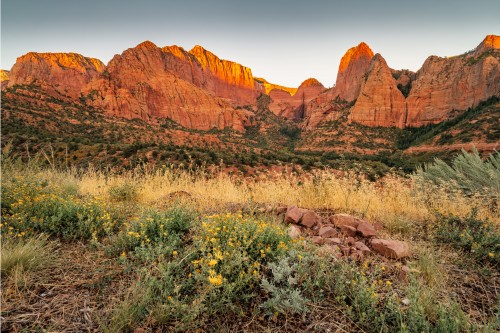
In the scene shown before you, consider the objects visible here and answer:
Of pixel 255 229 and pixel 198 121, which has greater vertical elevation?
pixel 198 121

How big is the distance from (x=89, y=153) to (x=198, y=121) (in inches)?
3243

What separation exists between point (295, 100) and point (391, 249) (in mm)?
158461

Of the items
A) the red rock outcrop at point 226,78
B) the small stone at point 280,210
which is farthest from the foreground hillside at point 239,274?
the red rock outcrop at point 226,78

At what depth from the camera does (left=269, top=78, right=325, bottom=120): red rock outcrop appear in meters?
140

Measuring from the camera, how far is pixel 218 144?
55.8m

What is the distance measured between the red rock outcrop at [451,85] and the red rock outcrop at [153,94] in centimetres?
6345

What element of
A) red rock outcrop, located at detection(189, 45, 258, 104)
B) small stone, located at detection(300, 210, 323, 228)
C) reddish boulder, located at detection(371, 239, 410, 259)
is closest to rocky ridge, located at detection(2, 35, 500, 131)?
red rock outcrop, located at detection(189, 45, 258, 104)

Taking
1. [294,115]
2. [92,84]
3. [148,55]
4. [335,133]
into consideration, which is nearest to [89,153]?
[335,133]

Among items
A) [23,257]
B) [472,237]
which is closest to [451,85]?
[472,237]

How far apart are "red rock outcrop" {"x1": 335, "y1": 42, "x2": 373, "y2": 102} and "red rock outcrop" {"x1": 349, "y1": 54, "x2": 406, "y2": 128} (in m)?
11.9

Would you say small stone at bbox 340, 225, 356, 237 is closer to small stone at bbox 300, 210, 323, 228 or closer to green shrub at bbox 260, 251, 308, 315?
small stone at bbox 300, 210, 323, 228

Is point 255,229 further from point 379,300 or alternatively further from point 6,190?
point 6,190

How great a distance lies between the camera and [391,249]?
2916 mm

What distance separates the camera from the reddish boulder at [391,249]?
9.52 feet
